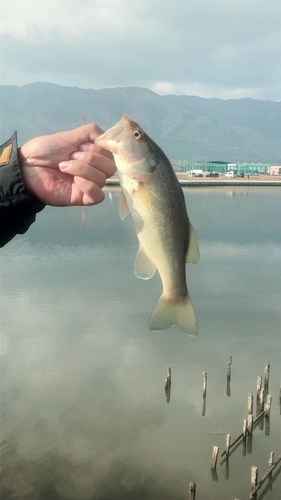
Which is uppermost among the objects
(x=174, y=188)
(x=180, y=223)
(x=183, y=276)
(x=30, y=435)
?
(x=174, y=188)

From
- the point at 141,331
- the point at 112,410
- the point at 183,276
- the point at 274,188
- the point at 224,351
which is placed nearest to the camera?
the point at 183,276

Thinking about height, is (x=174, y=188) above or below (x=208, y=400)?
above

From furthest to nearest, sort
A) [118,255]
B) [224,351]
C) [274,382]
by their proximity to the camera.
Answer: [118,255] < [224,351] < [274,382]

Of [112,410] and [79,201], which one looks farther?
[112,410]

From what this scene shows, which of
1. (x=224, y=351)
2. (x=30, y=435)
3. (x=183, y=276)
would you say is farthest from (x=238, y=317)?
(x=183, y=276)

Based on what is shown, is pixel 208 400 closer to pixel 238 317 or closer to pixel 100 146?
pixel 238 317

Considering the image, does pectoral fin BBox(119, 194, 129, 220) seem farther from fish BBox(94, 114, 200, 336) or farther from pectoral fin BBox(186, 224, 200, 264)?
pectoral fin BBox(186, 224, 200, 264)

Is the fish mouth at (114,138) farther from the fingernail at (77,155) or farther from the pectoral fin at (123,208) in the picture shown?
the pectoral fin at (123,208)
